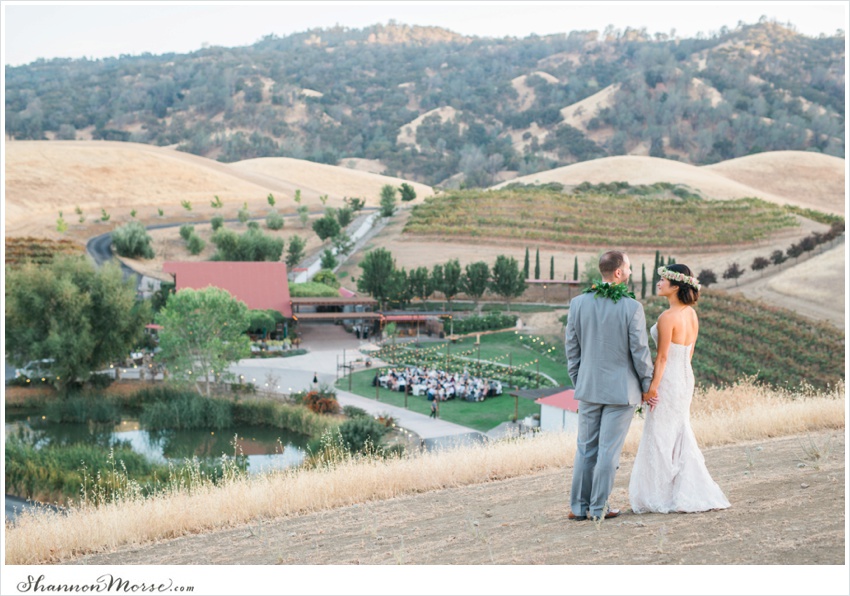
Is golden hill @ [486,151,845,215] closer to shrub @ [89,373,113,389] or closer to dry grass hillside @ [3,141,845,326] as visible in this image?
dry grass hillside @ [3,141,845,326]

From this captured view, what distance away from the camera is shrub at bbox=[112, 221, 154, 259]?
48094 mm

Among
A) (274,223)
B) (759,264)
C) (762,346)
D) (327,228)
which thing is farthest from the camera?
Answer: (274,223)

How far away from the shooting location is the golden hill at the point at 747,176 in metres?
73.6

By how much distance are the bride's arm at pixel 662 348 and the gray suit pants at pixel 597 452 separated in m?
0.20

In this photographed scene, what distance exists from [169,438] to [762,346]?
660 inches

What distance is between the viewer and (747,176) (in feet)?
276

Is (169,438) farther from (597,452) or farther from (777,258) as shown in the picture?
(777,258)

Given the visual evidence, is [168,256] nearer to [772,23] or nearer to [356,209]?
[356,209]

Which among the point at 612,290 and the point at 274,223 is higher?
the point at 612,290

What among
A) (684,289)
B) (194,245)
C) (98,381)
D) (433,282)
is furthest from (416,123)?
(684,289)

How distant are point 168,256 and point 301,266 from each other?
26.3 ft

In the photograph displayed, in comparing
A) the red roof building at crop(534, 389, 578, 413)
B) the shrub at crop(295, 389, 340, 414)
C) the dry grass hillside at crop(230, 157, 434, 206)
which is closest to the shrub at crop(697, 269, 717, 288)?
the red roof building at crop(534, 389, 578, 413)

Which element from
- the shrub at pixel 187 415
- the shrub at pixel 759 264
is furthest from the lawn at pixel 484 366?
the shrub at pixel 759 264

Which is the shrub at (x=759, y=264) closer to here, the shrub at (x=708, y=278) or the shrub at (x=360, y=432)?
the shrub at (x=708, y=278)
